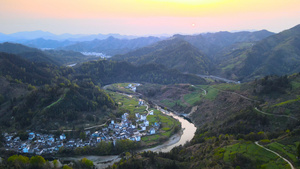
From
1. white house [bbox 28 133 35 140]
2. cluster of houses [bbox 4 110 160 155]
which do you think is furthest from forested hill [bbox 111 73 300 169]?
white house [bbox 28 133 35 140]

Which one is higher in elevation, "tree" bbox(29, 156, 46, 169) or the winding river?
"tree" bbox(29, 156, 46, 169)

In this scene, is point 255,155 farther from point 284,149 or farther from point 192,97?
point 192,97

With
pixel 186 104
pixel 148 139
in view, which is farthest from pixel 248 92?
pixel 148 139

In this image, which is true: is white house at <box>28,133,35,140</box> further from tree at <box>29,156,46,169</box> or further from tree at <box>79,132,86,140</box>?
tree at <box>29,156,46,169</box>

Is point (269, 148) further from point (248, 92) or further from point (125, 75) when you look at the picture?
point (125, 75)

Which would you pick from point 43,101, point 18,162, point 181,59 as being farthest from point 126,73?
point 18,162
